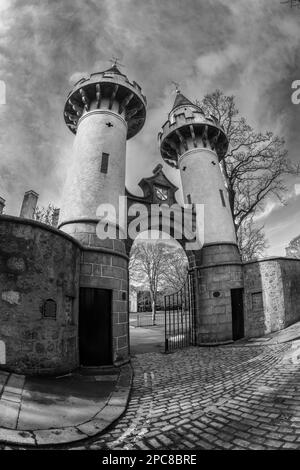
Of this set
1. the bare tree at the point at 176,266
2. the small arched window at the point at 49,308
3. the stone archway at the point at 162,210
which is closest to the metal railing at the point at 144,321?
the bare tree at the point at 176,266

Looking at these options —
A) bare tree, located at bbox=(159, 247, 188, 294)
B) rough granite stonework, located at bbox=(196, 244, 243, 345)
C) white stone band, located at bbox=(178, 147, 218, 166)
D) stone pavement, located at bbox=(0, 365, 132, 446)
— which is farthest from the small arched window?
bare tree, located at bbox=(159, 247, 188, 294)

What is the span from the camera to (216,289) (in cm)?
1177

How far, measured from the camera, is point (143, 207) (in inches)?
469

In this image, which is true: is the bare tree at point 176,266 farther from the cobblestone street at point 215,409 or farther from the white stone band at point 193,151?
the cobblestone street at point 215,409

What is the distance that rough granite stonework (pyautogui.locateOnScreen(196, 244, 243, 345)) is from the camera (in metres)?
11.3

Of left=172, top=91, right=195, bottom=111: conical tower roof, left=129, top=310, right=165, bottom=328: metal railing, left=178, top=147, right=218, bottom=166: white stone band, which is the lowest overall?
left=129, top=310, right=165, bottom=328: metal railing

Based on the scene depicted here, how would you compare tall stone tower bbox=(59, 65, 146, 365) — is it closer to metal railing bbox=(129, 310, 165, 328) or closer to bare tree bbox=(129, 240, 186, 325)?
metal railing bbox=(129, 310, 165, 328)

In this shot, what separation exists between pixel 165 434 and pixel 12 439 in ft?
5.98

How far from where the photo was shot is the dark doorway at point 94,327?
7543mm

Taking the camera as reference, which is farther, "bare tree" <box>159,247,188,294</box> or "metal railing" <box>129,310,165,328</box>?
"bare tree" <box>159,247,188,294</box>

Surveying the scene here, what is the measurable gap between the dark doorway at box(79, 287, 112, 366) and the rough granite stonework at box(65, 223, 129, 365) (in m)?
0.20

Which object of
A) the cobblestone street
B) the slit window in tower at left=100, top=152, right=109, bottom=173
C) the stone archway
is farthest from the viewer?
the stone archway

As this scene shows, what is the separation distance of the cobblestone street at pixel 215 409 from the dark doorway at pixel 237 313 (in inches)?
190

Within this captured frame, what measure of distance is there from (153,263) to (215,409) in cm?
2347
